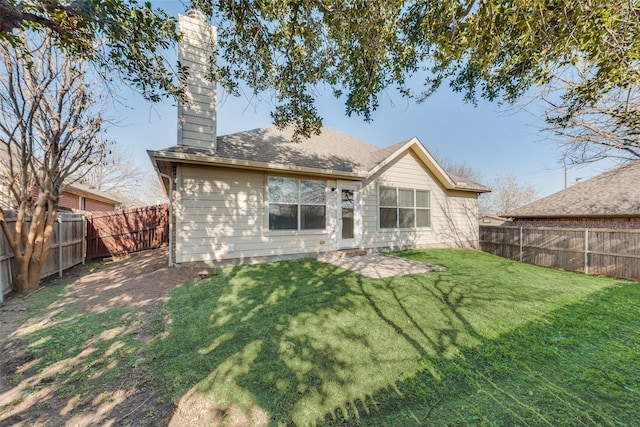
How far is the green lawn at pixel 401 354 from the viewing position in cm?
202

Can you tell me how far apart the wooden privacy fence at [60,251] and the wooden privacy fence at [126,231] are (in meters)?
0.91

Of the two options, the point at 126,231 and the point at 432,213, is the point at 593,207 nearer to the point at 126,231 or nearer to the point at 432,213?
the point at 432,213

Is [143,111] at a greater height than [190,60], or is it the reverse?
[190,60]

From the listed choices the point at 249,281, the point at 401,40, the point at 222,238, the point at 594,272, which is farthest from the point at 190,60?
the point at 594,272

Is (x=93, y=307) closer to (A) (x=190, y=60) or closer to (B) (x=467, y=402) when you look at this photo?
(B) (x=467, y=402)

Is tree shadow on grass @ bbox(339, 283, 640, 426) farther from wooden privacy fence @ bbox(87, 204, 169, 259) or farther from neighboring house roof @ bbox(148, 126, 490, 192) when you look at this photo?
wooden privacy fence @ bbox(87, 204, 169, 259)

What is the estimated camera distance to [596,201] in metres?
12.1

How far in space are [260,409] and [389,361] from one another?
1360 mm

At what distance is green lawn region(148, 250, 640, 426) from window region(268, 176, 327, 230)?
108 inches

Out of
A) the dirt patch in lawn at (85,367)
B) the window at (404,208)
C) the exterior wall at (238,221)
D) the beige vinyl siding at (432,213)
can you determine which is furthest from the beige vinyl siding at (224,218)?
the window at (404,208)

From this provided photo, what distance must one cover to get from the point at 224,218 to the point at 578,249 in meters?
10.7

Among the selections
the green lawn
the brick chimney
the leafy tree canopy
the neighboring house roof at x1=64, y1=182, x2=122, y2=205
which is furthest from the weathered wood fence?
the neighboring house roof at x1=64, y1=182, x2=122, y2=205

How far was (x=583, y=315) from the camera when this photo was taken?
3.87 m

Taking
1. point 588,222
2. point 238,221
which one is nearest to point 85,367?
point 238,221
